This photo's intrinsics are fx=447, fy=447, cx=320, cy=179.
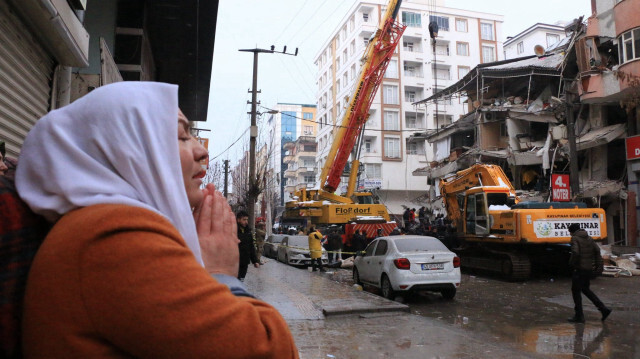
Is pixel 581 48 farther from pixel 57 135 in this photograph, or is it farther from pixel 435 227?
pixel 57 135

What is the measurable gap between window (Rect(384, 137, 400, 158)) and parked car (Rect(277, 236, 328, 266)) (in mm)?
29287

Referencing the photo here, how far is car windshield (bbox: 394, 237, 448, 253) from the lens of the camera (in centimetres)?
1103

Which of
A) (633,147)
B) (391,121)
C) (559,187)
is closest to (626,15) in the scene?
(633,147)

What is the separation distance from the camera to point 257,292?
9.83 meters

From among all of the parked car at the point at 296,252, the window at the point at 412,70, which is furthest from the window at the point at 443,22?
the parked car at the point at 296,252

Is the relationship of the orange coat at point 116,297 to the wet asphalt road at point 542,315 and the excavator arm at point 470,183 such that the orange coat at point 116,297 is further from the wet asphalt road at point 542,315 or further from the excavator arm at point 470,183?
the excavator arm at point 470,183

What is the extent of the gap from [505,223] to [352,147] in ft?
29.4

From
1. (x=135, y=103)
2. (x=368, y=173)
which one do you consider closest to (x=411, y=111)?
(x=368, y=173)

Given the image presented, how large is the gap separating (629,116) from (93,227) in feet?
80.5

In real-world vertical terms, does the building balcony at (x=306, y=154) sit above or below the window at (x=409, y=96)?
below

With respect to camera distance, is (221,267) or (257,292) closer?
(221,267)

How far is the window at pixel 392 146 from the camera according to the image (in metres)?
48.5

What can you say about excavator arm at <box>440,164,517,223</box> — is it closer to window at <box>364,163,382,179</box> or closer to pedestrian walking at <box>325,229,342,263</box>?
pedestrian walking at <box>325,229,342,263</box>

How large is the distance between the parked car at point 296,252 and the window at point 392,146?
29.3 metres
